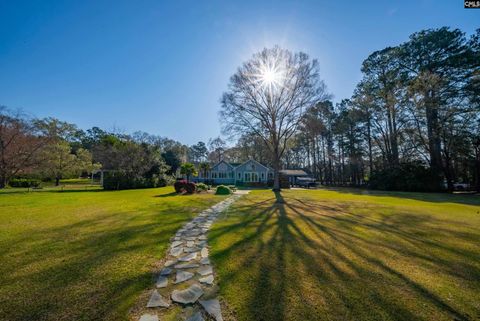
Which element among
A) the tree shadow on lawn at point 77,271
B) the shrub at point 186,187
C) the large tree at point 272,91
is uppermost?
the large tree at point 272,91

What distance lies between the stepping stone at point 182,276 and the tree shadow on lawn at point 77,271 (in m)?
0.39

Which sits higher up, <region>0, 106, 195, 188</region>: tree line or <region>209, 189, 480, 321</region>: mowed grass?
<region>0, 106, 195, 188</region>: tree line

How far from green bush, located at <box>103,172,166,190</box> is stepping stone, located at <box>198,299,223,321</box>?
24.0 meters

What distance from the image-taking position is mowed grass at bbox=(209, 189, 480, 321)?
227 centimetres

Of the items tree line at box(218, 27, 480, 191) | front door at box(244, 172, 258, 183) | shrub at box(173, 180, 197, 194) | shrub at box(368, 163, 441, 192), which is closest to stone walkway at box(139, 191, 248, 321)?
shrub at box(173, 180, 197, 194)

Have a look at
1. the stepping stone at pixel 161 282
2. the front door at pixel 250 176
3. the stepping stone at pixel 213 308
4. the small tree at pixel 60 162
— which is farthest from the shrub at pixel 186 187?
the small tree at pixel 60 162

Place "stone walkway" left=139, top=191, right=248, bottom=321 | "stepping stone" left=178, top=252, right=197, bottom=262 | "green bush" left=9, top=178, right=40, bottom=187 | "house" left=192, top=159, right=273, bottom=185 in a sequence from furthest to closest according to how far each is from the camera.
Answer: "house" left=192, top=159, right=273, bottom=185
"green bush" left=9, top=178, right=40, bottom=187
"stepping stone" left=178, top=252, right=197, bottom=262
"stone walkway" left=139, top=191, right=248, bottom=321

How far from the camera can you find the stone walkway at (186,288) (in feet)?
7.23

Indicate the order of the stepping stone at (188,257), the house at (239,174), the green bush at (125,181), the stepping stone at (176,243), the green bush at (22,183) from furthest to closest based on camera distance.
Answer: the house at (239,174) → the green bush at (22,183) → the green bush at (125,181) → the stepping stone at (176,243) → the stepping stone at (188,257)

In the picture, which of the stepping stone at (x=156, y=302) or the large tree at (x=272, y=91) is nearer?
the stepping stone at (x=156, y=302)

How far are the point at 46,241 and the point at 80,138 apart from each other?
207 ft

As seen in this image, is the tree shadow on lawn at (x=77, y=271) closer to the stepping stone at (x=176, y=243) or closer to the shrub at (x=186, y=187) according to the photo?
the stepping stone at (x=176, y=243)

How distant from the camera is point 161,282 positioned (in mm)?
2867

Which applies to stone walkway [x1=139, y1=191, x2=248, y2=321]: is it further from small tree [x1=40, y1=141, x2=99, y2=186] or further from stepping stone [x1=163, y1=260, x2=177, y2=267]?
small tree [x1=40, y1=141, x2=99, y2=186]
